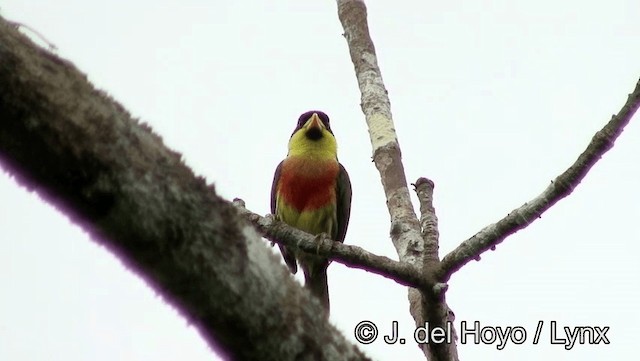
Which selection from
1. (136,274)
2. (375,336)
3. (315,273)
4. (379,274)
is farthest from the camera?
(315,273)

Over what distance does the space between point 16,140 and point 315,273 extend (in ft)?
16.9

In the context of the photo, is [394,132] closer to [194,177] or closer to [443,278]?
[443,278]

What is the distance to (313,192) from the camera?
6410 mm

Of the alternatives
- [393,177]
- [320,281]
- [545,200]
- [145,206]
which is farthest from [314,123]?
[145,206]

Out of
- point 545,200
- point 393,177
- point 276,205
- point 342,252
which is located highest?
point 276,205

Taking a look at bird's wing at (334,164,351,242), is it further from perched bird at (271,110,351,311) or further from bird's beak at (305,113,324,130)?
bird's beak at (305,113,324,130)

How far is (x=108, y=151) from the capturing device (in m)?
1.24

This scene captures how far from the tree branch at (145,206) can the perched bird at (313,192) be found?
4810mm

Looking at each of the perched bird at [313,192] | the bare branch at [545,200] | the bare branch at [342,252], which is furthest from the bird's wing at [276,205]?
the bare branch at [545,200]

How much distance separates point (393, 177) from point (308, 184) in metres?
2.21

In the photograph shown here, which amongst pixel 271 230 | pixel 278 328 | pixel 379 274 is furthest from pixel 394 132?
pixel 278 328

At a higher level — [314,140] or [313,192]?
[314,140]

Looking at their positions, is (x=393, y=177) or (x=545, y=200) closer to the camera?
(x=545, y=200)

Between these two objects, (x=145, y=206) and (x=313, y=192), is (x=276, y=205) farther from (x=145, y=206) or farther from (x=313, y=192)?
(x=145, y=206)
